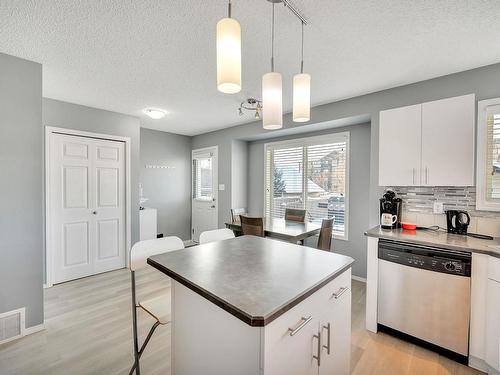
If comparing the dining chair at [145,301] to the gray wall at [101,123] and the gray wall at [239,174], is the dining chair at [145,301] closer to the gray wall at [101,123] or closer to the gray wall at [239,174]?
the gray wall at [101,123]

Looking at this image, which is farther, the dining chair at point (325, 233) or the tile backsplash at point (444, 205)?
the dining chair at point (325, 233)

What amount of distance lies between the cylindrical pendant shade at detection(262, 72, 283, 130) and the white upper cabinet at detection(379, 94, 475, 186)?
1.65 m

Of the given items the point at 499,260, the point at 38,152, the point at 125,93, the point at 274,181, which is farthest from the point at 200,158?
the point at 499,260

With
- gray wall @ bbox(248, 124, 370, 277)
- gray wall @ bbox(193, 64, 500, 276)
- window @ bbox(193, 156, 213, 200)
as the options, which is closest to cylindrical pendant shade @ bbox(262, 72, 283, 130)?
gray wall @ bbox(193, 64, 500, 276)

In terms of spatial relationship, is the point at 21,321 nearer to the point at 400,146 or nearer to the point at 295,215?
the point at 295,215

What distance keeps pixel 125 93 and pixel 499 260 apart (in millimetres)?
3784

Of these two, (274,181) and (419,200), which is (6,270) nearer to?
(274,181)

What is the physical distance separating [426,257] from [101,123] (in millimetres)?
4172

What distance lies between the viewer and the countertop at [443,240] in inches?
68.9

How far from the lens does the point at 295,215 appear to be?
3.76 metres

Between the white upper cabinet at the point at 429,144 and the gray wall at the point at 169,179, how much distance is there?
3.95 metres

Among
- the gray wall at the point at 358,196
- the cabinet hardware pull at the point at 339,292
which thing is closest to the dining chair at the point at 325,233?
the gray wall at the point at 358,196

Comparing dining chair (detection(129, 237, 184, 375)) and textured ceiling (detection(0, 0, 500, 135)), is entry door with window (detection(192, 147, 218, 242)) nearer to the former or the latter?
textured ceiling (detection(0, 0, 500, 135))

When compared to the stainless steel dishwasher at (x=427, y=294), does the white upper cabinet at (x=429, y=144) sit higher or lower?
higher
